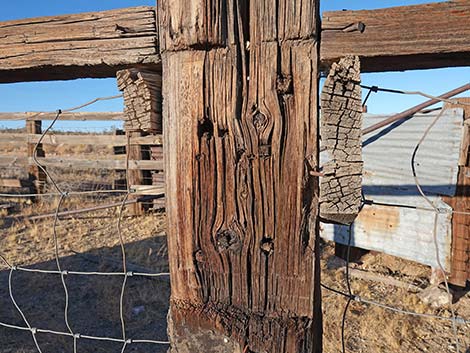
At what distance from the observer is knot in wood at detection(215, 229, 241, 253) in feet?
2.90

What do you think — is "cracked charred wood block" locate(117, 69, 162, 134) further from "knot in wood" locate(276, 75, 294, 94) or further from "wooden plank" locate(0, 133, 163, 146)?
"wooden plank" locate(0, 133, 163, 146)

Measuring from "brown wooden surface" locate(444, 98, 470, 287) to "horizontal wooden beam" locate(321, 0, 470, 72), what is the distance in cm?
311

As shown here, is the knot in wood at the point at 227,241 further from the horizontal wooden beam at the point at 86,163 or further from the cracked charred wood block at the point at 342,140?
the horizontal wooden beam at the point at 86,163

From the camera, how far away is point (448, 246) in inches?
142

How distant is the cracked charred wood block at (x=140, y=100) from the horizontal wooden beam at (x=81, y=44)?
4cm

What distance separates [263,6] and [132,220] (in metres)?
6.13

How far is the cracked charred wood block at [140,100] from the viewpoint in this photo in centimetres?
92

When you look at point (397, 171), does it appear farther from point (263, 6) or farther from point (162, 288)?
point (263, 6)

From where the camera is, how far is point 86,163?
677 centimetres

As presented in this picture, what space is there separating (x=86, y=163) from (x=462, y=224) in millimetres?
6059

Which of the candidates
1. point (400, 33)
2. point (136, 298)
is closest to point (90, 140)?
point (136, 298)

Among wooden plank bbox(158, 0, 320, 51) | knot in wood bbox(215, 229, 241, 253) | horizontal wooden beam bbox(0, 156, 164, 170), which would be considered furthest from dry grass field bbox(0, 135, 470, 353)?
wooden plank bbox(158, 0, 320, 51)

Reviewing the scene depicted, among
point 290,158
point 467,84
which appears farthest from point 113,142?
point 290,158

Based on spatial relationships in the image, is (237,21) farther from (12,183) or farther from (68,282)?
(12,183)
